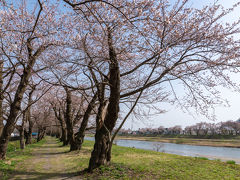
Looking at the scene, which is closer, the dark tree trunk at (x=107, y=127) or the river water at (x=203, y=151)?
the dark tree trunk at (x=107, y=127)

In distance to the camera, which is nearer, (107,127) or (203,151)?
(107,127)

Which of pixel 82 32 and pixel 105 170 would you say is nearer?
pixel 105 170

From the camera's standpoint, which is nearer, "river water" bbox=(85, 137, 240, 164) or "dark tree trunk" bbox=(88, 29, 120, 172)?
"dark tree trunk" bbox=(88, 29, 120, 172)

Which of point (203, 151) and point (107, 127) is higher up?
point (107, 127)

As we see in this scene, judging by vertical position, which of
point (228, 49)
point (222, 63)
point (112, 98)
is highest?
point (228, 49)

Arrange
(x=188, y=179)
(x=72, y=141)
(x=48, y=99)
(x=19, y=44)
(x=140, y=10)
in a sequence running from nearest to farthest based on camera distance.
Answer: (x=140, y=10)
(x=188, y=179)
(x=19, y=44)
(x=72, y=141)
(x=48, y=99)

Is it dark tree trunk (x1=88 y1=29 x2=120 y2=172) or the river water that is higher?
dark tree trunk (x1=88 y1=29 x2=120 y2=172)

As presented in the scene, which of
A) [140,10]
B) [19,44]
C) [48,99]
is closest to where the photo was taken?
[140,10]

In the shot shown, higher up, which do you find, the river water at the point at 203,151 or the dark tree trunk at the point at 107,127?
the dark tree trunk at the point at 107,127

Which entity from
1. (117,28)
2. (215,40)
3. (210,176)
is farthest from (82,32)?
(210,176)

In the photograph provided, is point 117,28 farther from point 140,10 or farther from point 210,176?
point 210,176

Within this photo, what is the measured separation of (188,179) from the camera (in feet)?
18.0

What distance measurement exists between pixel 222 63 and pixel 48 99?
16.6 meters

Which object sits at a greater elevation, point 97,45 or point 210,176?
point 97,45
